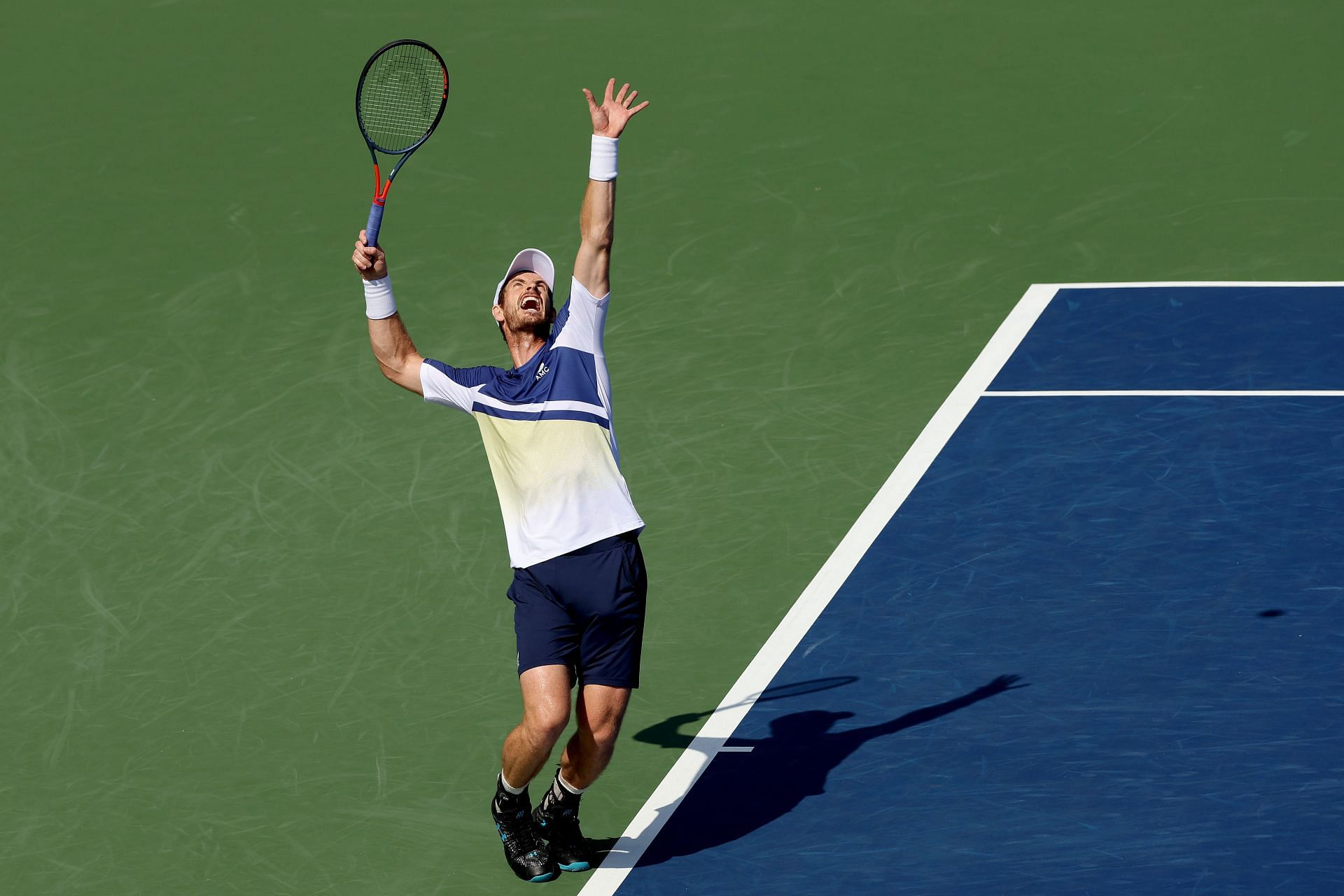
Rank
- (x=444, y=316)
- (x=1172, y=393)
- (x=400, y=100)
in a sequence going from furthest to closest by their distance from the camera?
1. (x=444, y=316)
2. (x=1172, y=393)
3. (x=400, y=100)

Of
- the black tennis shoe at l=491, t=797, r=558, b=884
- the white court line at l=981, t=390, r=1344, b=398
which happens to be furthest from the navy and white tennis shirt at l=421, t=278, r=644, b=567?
the white court line at l=981, t=390, r=1344, b=398

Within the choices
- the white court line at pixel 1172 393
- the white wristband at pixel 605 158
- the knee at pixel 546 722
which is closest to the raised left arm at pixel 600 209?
the white wristband at pixel 605 158

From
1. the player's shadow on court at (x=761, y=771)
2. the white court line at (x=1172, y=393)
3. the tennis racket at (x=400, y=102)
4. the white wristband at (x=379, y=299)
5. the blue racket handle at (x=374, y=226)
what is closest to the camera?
the blue racket handle at (x=374, y=226)

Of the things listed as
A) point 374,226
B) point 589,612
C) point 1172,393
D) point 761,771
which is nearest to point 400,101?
point 374,226

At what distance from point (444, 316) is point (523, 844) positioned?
564 centimetres

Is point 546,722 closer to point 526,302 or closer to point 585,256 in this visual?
point 526,302

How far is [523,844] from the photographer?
7484 millimetres

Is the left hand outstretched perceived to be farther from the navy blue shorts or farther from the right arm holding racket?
the navy blue shorts

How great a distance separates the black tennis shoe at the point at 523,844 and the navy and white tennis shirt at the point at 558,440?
0.93m

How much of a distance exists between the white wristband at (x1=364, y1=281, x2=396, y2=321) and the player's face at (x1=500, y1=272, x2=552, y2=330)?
0.43 meters

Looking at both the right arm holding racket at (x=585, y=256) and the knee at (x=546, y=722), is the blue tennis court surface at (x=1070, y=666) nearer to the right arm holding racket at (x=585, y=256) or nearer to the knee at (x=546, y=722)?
the knee at (x=546, y=722)

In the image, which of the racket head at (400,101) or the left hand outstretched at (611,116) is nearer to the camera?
the left hand outstretched at (611,116)

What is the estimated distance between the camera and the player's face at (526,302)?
7.55 metres

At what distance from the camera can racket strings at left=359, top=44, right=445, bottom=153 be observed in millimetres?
8508
